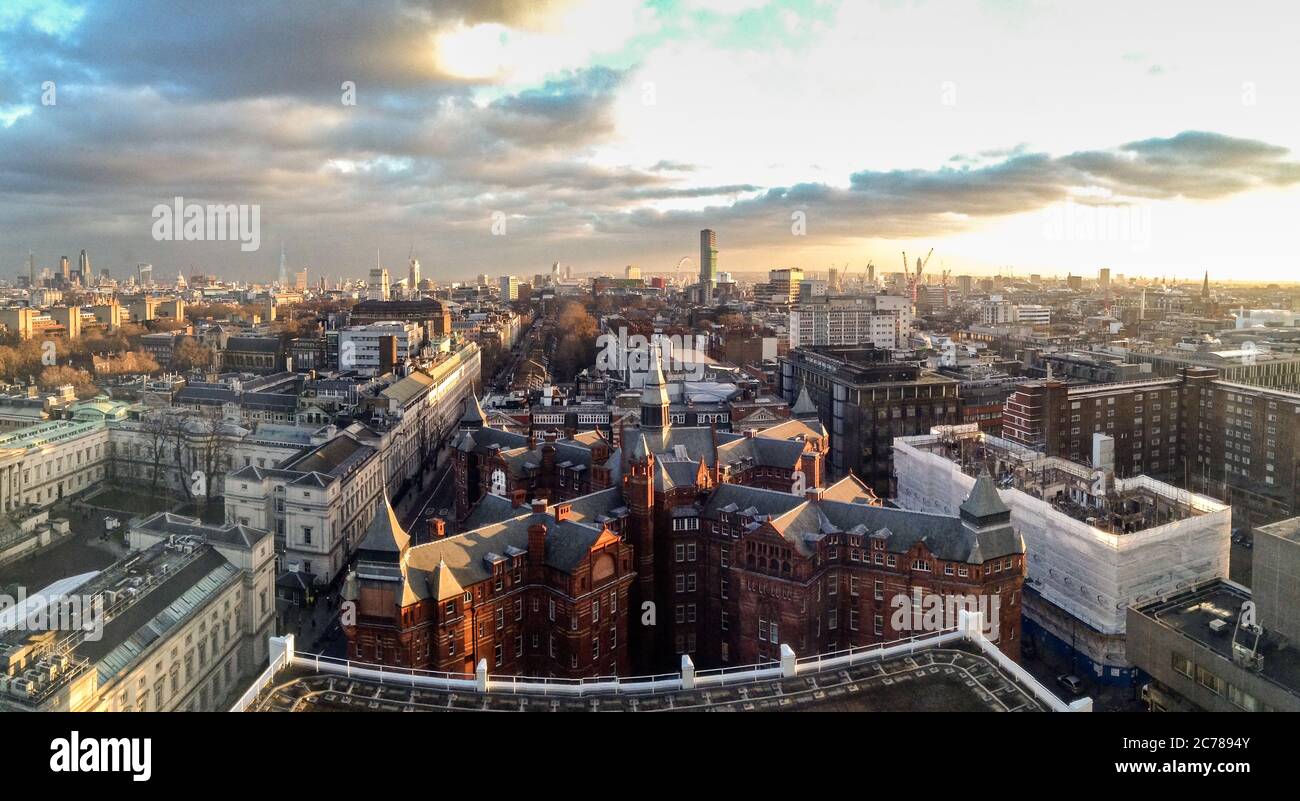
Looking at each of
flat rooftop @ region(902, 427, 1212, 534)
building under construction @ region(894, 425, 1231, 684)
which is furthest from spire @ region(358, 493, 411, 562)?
building under construction @ region(894, 425, 1231, 684)

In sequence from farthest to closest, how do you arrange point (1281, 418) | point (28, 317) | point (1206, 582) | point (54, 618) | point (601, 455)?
point (28, 317), point (1281, 418), point (601, 455), point (1206, 582), point (54, 618)

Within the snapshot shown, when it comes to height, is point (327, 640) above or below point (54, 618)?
below

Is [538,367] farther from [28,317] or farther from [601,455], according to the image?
[28,317]

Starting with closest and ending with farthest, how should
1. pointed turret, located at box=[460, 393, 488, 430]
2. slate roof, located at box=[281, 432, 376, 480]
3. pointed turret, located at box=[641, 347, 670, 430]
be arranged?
pointed turret, located at box=[641, 347, 670, 430] → slate roof, located at box=[281, 432, 376, 480] → pointed turret, located at box=[460, 393, 488, 430]

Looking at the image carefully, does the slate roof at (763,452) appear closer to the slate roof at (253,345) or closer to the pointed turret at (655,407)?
the pointed turret at (655,407)

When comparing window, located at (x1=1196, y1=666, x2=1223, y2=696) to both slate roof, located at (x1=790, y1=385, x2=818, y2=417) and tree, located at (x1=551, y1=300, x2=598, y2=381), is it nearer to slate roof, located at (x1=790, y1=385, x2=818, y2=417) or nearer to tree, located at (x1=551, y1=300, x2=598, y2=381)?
slate roof, located at (x1=790, y1=385, x2=818, y2=417)

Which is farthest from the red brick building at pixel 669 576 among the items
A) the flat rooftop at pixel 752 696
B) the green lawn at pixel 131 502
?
the green lawn at pixel 131 502
